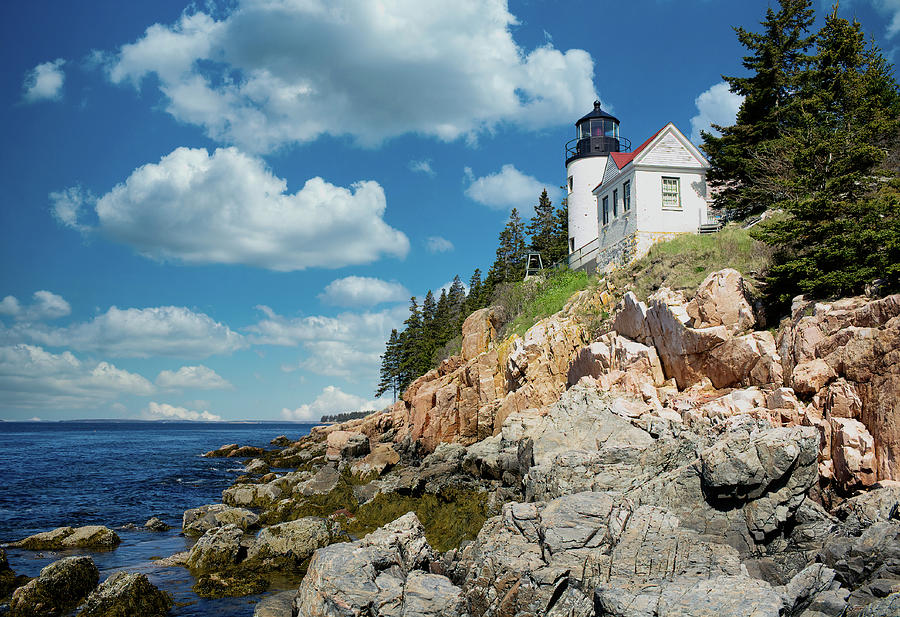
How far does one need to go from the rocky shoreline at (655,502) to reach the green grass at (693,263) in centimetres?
153

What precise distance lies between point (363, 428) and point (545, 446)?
29.8 metres

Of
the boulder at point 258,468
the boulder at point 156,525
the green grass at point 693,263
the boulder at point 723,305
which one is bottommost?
the boulder at point 258,468

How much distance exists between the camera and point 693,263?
24.3 meters

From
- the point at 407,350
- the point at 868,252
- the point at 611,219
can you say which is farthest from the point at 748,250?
the point at 407,350

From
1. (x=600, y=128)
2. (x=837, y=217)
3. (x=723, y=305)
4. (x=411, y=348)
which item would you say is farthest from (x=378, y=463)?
(x=411, y=348)

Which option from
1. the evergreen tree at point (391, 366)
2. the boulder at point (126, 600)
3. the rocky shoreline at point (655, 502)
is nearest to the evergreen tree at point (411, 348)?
the evergreen tree at point (391, 366)

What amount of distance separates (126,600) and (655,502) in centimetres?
1189

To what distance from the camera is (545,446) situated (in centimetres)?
1783

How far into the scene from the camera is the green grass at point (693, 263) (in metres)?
21.6

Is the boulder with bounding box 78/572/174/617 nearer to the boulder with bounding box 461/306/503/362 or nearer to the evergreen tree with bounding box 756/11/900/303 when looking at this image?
the evergreen tree with bounding box 756/11/900/303

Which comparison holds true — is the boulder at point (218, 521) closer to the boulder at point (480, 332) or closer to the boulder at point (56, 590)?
the boulder at point (56, 590)

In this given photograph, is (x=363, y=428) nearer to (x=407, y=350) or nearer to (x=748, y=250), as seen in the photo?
(x=407, y=350)

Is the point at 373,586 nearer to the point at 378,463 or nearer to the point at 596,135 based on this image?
the point at 378,463

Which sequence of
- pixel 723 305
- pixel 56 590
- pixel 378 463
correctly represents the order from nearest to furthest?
pixel 56 590
pixel 723 305
pixel 378 463
